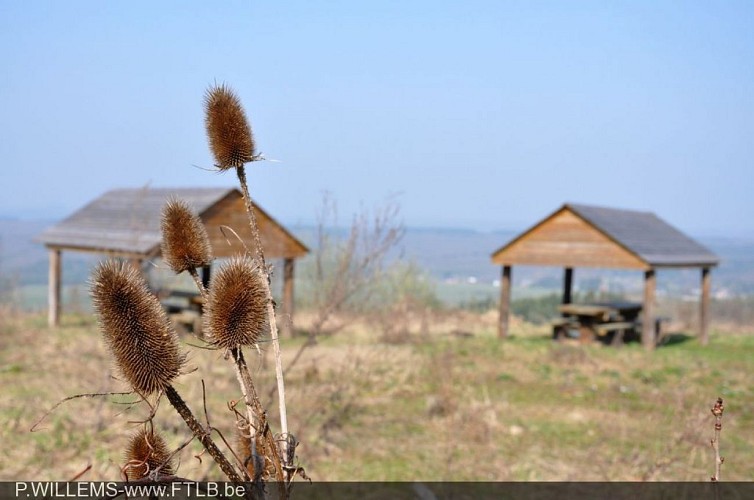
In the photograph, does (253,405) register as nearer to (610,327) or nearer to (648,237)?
(610,327)

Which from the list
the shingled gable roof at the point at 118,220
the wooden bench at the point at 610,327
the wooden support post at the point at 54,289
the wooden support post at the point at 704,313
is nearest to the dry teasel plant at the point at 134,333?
the shingled gable roof at the point at 118,220

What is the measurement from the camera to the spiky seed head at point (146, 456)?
1.04 meters

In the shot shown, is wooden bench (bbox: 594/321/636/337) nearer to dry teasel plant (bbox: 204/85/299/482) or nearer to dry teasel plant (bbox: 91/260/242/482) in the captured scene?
dry teasel plant (bbox: 204/85/299/482)

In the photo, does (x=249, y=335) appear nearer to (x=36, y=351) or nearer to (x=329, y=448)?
(x=329, y=448)

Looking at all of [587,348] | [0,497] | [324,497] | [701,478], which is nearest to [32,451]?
[0,497]

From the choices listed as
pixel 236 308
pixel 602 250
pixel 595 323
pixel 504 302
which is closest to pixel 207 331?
pixel 236 308

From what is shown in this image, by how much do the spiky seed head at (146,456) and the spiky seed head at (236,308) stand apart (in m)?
0.14

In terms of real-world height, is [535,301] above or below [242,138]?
below

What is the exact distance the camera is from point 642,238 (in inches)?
763

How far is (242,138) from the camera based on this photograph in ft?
4.09

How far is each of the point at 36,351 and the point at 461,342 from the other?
8.13 meters

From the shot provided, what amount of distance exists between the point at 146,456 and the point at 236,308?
0.69ft

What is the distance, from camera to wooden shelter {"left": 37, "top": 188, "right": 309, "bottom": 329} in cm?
1692

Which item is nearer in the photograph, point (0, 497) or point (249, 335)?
point (249, 335)
